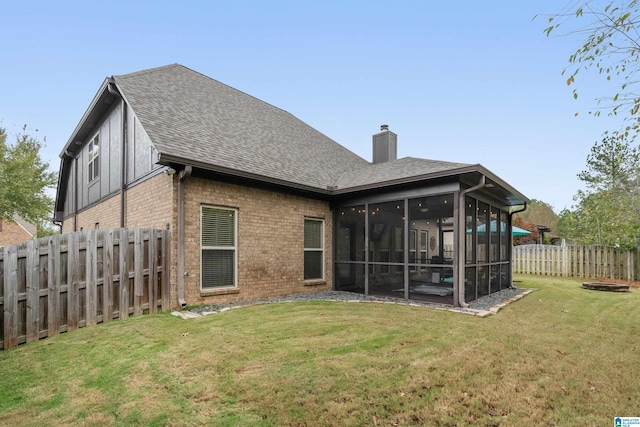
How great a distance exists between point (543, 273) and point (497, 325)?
40.8ft

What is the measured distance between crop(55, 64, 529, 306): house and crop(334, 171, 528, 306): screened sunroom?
0.03 metres

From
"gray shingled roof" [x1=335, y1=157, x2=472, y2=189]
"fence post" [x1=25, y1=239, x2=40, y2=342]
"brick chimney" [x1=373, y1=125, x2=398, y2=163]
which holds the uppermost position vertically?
"brick chimney" [x1=373, y1=125, x2=398, y2=163]

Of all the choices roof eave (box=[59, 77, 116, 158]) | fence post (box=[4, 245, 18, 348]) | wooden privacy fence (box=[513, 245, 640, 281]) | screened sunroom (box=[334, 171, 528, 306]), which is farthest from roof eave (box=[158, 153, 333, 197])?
wooden privacy fence (box=[513, 245, 640, 281])

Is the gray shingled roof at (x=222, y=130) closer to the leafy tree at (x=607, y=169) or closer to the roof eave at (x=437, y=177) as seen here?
the roof eave at (x=437, y=177)

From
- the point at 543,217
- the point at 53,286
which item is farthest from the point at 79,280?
the point at 543,217

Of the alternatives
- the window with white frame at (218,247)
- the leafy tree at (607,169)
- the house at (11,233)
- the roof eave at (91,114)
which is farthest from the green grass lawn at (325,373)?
the house at (11,233)

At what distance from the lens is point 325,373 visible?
325cm

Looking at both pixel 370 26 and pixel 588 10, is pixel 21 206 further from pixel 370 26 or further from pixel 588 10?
pixel 588 10

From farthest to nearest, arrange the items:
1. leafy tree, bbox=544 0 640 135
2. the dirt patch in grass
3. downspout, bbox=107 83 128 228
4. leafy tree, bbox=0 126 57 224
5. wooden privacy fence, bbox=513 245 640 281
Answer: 1. leafy tree, bbox=0 126 57 224
2. wooden privacy fence, bbox=513 245 640 281
3. the dirt patch in grass
4. downspout, bbox=107 83 128 228
5. leafy tree, bbox=544 0 640 135

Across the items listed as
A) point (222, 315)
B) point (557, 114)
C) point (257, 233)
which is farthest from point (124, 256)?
point (557, 114)

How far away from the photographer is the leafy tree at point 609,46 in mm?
3414

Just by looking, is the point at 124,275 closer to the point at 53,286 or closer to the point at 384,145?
the point at 53,286

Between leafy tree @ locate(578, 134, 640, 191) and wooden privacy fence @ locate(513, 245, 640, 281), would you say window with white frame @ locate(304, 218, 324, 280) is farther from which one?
leafy tree @ locate(578, 134, 640, 191)

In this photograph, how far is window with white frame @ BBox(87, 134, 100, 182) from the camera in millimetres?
10770
